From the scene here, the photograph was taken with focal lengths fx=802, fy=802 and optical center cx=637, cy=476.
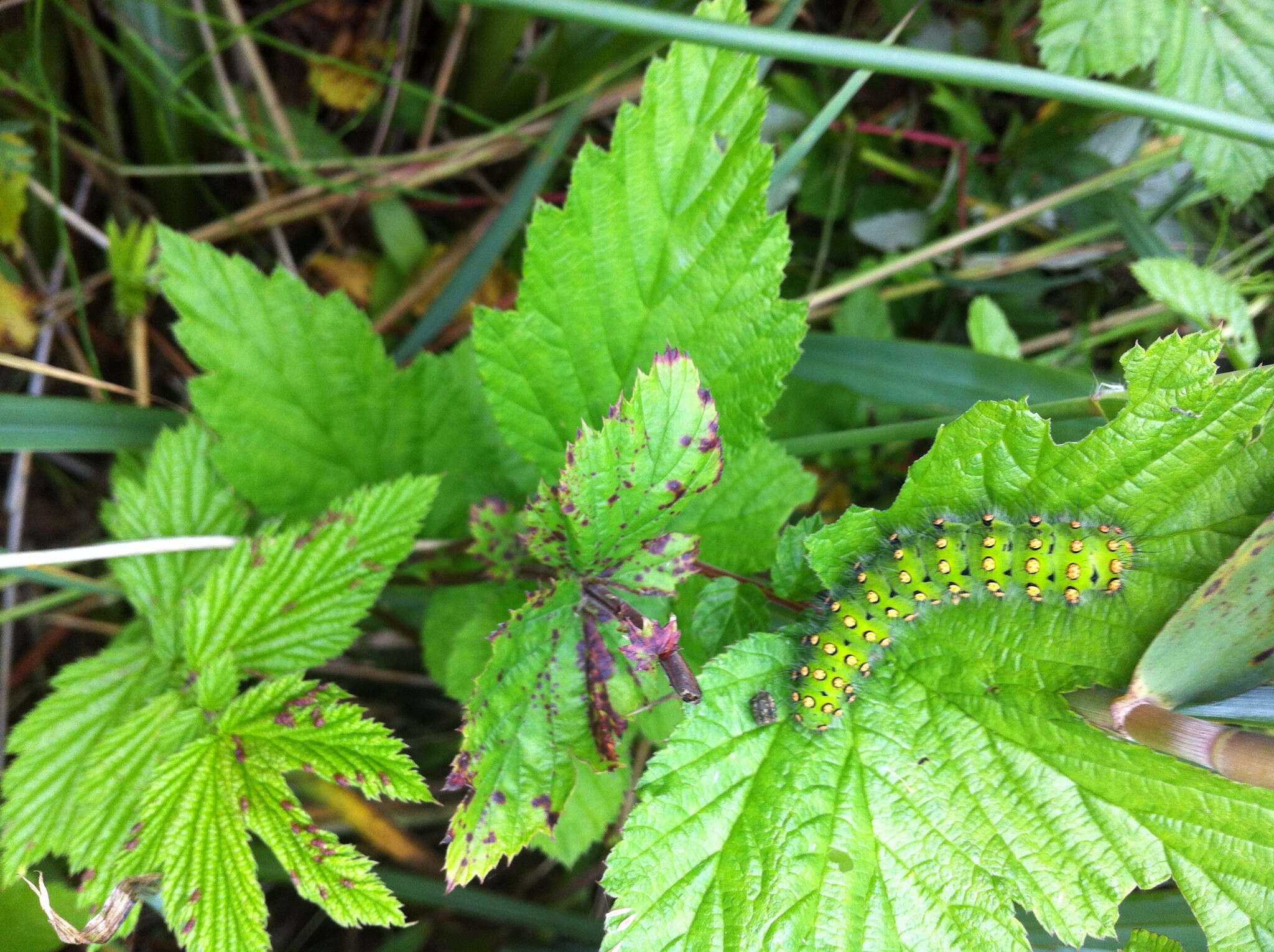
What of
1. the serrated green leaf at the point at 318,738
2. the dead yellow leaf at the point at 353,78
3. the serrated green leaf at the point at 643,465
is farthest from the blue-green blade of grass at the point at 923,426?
the dead yellow leaf at the point at 353,78

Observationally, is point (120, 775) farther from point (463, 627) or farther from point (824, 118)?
point (824, 118)

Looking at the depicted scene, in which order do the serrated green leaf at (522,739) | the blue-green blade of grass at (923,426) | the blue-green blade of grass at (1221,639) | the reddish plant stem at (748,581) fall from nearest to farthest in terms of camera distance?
1. the blue-green blade of grass at (1221,639)
2. the serrated green leaf at (522,739)
3. the blue-green blade of grass at (923,426)
4. the reddish plant stem at (748,581)

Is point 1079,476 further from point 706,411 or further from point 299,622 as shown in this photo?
point 299,622

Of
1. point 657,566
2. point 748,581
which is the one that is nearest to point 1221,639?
point 748,581

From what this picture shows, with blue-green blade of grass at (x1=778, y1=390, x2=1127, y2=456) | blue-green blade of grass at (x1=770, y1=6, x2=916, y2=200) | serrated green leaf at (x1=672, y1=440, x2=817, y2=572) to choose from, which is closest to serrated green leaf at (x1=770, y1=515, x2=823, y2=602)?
serrated green leaf at (x1=672, y1=440, x2=817, y2=572)

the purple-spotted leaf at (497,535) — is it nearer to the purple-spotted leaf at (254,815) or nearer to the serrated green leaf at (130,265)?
the purple-spotted leaf at (254,815)

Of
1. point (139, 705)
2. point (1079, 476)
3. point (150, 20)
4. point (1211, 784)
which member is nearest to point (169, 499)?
point (139, 705)

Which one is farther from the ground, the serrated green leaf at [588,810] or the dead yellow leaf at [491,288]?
the dead yellow leaf at [491,288]
